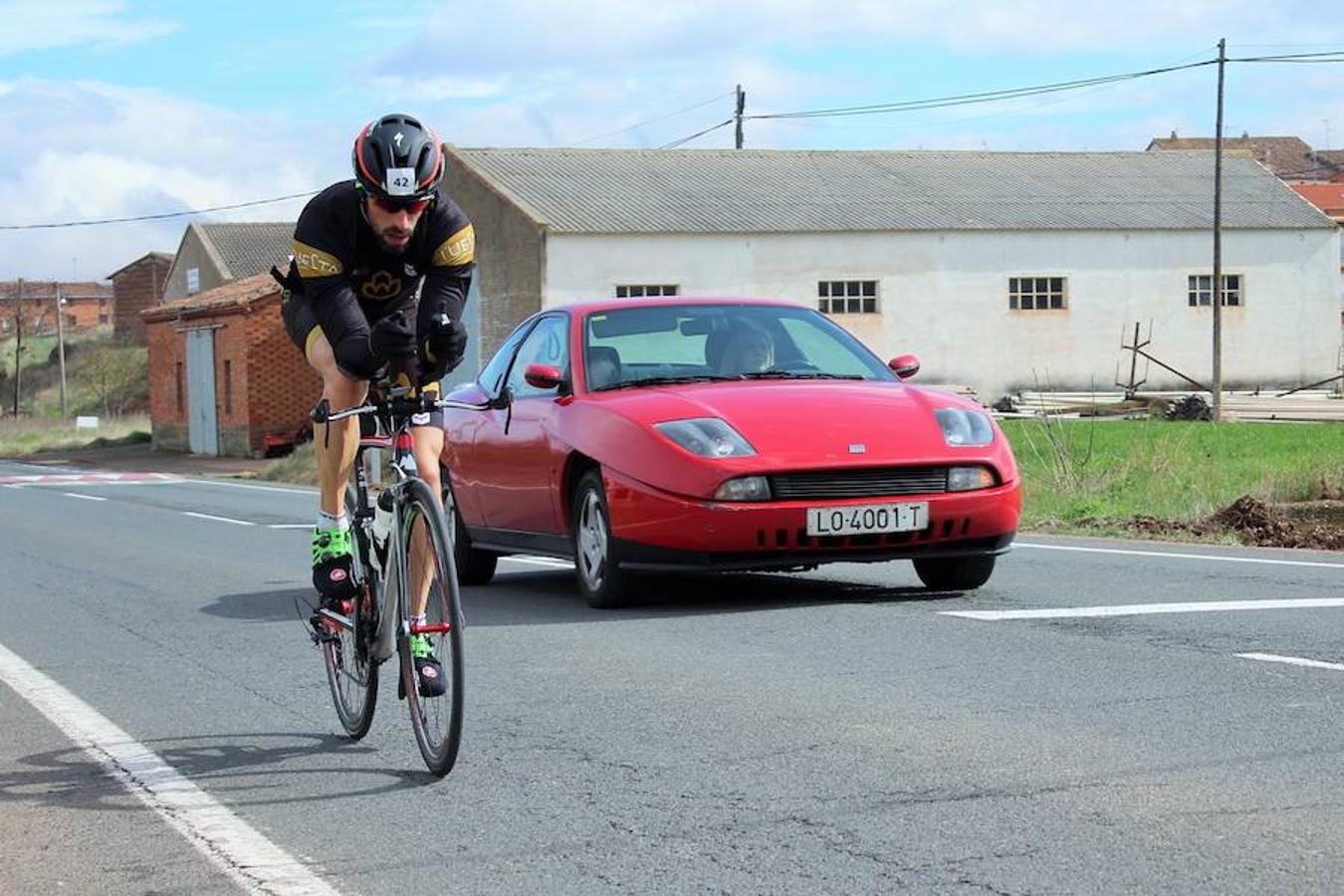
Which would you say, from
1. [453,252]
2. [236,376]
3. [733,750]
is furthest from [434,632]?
[236,376]

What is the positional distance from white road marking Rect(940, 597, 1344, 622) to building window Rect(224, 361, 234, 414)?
4977 centimetres

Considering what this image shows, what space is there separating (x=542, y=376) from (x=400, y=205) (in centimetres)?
419

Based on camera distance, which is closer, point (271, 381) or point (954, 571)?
point (954, 571)

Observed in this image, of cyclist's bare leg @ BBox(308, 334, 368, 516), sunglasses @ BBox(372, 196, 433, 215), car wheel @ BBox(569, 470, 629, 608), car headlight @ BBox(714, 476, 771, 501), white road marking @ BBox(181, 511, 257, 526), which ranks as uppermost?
sunglasses @ BBox(372, 196, 433, 215)

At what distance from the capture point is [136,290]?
116250mm

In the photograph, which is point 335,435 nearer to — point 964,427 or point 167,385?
point 964,427

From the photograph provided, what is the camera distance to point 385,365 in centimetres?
636

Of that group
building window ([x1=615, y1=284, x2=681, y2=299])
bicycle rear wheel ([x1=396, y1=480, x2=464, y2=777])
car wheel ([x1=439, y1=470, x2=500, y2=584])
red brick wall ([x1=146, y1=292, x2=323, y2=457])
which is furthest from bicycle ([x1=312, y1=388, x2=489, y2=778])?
red brick wall ([x1=146, y1=292, x2=323, y2=457])

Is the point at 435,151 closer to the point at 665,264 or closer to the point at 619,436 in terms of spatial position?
the point at 619,436

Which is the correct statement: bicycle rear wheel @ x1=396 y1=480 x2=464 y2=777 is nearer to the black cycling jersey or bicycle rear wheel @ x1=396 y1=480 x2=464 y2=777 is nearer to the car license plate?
the black cycling jersey

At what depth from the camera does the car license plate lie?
31.1 ft

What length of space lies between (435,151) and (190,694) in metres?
2.76

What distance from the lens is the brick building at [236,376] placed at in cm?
5566

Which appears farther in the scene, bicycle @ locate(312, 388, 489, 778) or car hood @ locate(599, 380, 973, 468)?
car hood @ locate(599, 380, 973, 468)
